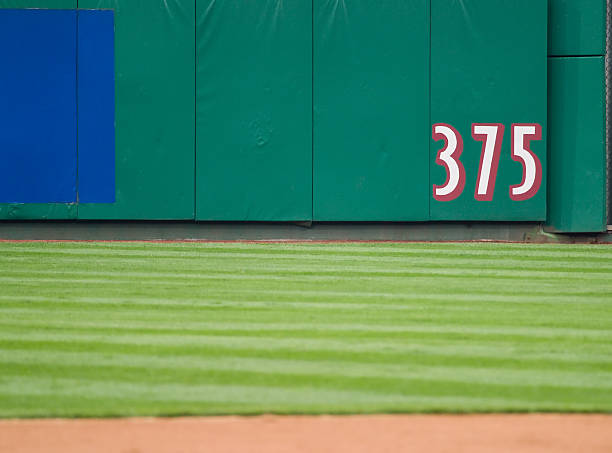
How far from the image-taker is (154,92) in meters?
15.8

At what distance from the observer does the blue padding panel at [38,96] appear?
15.8 meters

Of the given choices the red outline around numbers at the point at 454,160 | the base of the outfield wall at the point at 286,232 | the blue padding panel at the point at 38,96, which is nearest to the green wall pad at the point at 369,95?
the red outline around numbers at the point at 454,160

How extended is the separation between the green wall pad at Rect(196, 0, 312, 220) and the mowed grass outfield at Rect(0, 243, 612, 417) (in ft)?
11.5

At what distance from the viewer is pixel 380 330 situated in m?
7.46

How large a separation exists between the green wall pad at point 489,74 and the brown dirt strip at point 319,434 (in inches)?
444

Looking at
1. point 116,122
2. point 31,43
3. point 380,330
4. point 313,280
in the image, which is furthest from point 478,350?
point 31,43

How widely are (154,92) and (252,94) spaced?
5.46 ft

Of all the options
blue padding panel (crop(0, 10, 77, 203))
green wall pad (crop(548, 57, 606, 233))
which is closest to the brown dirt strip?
blue padding panel (crop(0, 10, 77, 203))

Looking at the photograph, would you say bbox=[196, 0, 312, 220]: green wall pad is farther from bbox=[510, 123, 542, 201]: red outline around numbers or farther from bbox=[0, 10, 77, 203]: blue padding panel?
bbox=[510, 123, 542, 201]: red outline around numbers

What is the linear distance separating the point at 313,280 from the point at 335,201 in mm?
5484

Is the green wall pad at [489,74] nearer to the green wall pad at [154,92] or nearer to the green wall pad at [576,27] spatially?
the green wall pad at [576,27]

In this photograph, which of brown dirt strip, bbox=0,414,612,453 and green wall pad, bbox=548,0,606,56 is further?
green wall pad, bbox=548,0,606,56

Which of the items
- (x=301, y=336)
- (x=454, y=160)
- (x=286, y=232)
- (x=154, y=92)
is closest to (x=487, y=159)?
(x=454, y=160)

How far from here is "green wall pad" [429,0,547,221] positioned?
52.1ft
